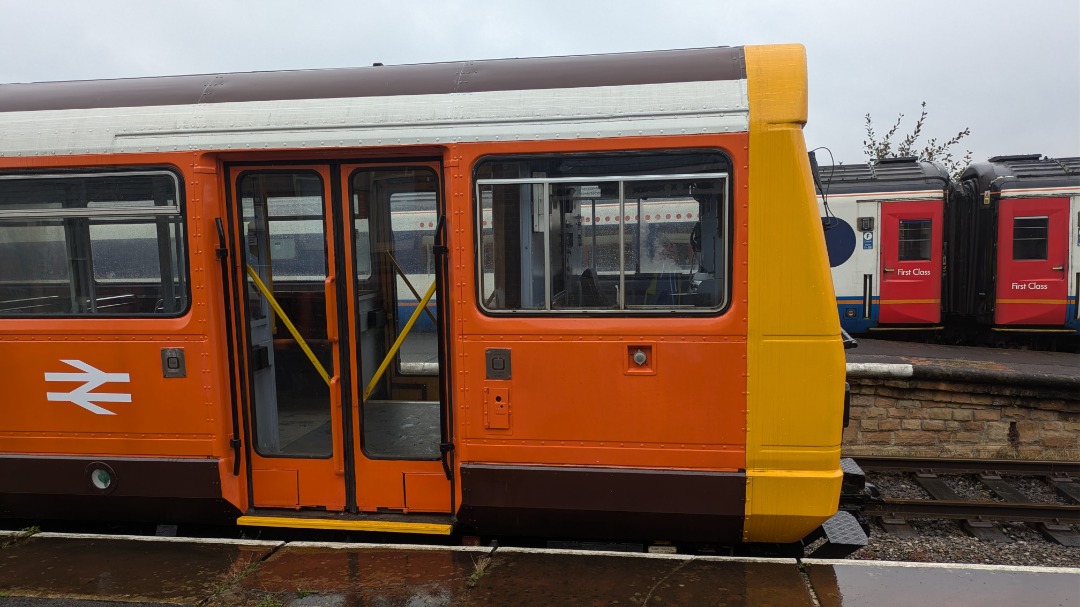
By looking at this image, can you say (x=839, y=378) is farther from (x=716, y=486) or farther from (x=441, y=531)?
(x=441, y=531)

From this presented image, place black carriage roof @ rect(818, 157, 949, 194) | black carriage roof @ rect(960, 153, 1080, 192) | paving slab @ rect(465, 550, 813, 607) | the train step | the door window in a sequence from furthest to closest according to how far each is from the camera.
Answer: black carriage roof @ rect(818, 157, 949, 194), black carriage roof @ rect(960, 153, 1080, 192), the door window, the train step, paving slab @ rect(465, 550, 813, 607)

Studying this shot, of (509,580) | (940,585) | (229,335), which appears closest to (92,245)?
(229,335)

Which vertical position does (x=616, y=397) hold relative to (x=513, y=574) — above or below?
above

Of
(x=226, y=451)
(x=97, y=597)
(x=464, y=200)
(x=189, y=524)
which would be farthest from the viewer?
(x=189, y=524)

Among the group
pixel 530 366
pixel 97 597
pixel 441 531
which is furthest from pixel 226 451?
pixel 530 366

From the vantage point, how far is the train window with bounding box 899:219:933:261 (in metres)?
12.0

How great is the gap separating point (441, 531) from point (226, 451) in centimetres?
140

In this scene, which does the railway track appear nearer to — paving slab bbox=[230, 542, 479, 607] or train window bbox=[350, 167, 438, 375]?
paving slab bbox=[230, 542, 479, 607]

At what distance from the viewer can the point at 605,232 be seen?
3795mm

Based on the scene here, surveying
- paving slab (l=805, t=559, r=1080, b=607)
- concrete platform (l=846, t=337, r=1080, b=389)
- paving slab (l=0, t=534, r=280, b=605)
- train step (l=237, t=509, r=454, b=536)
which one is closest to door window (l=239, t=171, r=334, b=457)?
train step (l=237, t=509, r=454, b=536)

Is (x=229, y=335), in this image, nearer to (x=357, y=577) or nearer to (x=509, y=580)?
(x=357, y=577)

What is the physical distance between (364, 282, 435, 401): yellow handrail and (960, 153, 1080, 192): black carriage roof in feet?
37.1

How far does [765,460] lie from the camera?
377 centimetres

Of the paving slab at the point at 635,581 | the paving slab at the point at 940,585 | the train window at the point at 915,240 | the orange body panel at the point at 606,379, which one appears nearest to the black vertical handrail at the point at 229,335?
the orange body panel at the point at 606,379
